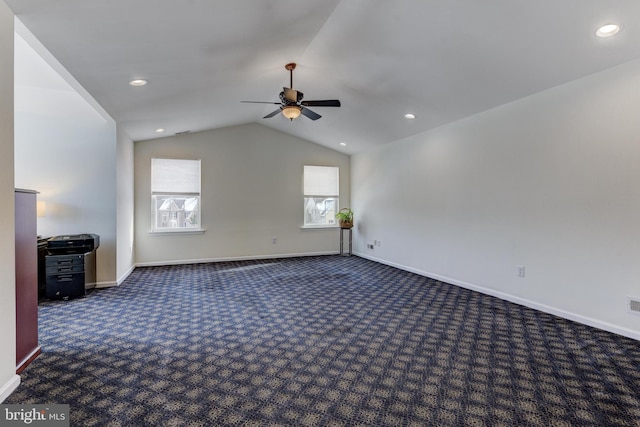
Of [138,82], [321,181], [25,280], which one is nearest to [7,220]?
[25,280]

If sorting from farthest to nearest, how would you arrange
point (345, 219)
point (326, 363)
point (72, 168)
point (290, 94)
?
point (345, 219)
point (72, 168)
point (290, 94)
point (326, 363)

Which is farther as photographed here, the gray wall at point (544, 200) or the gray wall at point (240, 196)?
the gray wall at point (240, 196)

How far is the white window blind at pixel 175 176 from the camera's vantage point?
6422 mm

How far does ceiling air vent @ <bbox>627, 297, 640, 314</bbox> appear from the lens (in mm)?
3012

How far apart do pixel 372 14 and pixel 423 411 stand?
10.4ft

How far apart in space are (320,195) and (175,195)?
3212 millimetres

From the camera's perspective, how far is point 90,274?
4.61 m

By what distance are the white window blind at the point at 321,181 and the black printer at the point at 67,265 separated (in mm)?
4531

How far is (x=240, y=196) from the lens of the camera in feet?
23.2

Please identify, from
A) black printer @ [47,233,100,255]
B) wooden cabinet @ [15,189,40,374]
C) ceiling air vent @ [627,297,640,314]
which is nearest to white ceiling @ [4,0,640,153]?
wooden cabinet @ [15,189,40,374]

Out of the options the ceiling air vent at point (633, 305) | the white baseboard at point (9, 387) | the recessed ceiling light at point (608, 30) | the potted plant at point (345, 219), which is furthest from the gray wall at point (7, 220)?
the potted plant at point (345, 219)

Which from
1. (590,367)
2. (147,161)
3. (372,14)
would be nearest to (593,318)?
(590,367)

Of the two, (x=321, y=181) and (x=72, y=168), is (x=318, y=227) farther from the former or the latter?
(x=72, y=168)

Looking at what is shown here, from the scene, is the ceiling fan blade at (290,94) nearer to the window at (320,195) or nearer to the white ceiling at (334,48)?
the white ceiling at (334,48)
